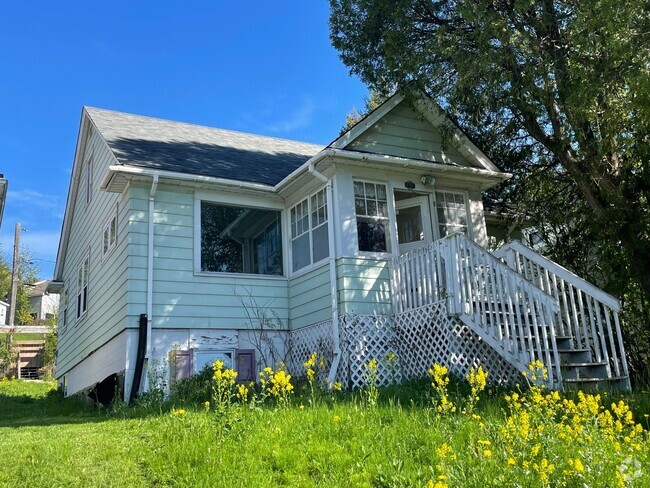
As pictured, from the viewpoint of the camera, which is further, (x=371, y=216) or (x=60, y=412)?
(x=60, y=412)

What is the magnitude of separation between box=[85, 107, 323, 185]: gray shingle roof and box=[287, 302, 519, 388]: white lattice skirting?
3525mm

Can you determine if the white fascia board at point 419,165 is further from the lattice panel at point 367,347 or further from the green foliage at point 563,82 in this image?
the lattice panel at point 367,347

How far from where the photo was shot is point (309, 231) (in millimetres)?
10758

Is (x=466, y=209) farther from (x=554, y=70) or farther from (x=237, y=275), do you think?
(x=237, y=275)

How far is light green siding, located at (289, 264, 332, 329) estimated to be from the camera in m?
10.0

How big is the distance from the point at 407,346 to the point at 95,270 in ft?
23.9

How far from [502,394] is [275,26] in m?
11.3

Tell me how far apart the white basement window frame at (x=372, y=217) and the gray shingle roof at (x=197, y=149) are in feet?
6.58

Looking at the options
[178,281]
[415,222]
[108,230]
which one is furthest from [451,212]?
[108,230]

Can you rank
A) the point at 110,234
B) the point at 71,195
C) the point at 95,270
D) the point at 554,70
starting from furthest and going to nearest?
1. the point at 71,195
2. the point at 95,270
3. the point at 110,234
4. the point at 554,70

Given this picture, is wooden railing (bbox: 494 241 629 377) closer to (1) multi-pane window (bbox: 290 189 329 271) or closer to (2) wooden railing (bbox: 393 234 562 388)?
(2) wooden railing (bbox: 393 234 562 388)

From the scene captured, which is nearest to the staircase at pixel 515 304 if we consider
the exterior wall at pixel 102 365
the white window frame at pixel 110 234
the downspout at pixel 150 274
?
the downspout at pixel 150 274

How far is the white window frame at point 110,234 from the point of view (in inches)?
444

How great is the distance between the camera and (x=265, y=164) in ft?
42.6
